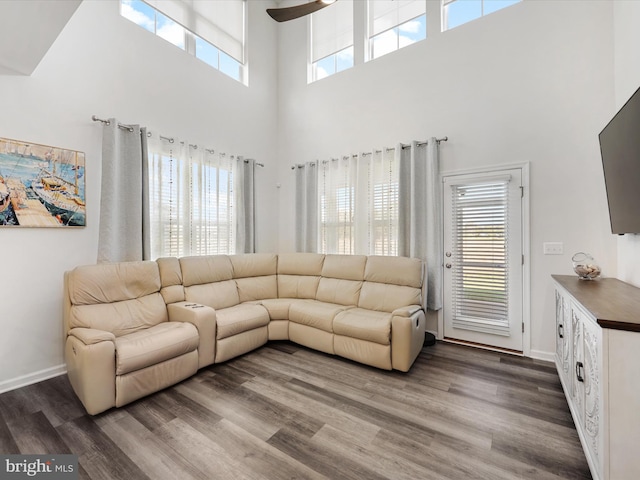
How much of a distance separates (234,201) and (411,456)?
3.63 metres

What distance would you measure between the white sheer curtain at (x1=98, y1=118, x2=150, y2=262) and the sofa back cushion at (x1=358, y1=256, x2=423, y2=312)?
8.42ft

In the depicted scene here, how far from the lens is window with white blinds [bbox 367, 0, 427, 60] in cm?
375

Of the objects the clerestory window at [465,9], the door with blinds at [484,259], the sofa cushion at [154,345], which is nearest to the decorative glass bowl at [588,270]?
the door with blinds at [484,259]

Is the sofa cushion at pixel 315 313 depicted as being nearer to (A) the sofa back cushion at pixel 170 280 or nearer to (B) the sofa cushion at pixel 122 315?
(A) the sofa back cushion at pixel 170 280

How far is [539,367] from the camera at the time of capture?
2783mm

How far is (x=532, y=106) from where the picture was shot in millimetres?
2986

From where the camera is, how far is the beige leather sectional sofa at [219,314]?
219 cm

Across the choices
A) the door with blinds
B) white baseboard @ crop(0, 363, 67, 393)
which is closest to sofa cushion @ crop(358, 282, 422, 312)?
the door with blinds

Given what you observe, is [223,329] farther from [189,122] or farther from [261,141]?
[261,141]

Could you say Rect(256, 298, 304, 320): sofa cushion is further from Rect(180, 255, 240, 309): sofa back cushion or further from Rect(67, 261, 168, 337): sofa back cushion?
Rect(67, 261, 168, 337): sofa back cushion

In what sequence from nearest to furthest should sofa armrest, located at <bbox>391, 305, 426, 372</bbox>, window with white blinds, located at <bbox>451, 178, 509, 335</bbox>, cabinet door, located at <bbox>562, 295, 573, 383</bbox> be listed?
cabinet door, located at <bbox>562, 295, 573, 383</bbox> → sofa armrest, located at <bbox>391, 305, 426, 372</bbox> → window with white blinds, located at <bbox>451, 178, 509, 335</bbox>

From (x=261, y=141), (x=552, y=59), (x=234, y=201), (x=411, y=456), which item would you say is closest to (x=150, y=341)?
(x=411, y=456)

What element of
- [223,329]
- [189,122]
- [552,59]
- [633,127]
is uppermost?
[552,59]

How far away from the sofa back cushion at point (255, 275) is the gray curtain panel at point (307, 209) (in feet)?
1.86
